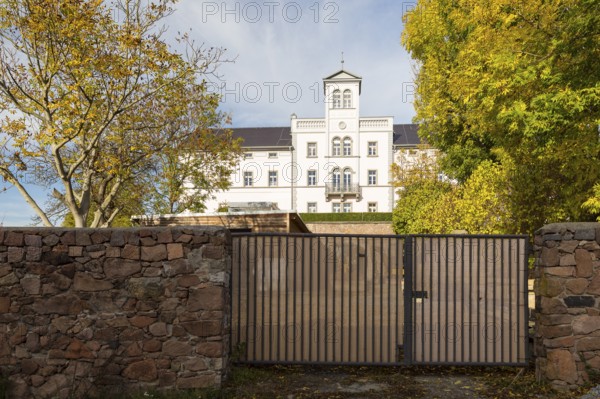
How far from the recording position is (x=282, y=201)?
133ft

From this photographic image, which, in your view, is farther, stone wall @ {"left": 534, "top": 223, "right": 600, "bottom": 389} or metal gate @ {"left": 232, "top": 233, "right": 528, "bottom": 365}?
metal gate @ {"left": 232, "top": 233, "right": 528, "bottom": 365}

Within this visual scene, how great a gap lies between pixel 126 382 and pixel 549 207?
11.6 m

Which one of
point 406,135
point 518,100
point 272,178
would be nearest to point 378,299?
point 518,100

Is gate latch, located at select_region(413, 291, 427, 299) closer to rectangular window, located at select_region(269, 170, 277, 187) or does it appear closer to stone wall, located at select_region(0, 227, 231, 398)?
stone wall, located at select_region(0, 227, 231, 398)

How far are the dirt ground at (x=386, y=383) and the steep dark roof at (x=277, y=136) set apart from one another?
3519cm

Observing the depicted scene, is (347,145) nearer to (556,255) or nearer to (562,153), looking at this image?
(562,153)

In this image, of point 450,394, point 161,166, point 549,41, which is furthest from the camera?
point 161,166

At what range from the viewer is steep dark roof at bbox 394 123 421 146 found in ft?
131

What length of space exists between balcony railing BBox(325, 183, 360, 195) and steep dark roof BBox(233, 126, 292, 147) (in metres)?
5.73

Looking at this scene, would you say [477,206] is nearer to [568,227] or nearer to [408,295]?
[568,227]

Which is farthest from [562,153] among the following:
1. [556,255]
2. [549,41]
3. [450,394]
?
[450,394]

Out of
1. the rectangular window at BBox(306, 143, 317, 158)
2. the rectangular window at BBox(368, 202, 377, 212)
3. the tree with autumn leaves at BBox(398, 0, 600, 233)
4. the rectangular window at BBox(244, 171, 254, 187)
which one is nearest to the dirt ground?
the tree with autumn leaves at BBox(398, 0, 600, 233)

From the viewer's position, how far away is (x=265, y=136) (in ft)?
143

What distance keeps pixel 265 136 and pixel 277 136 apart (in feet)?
4.04
